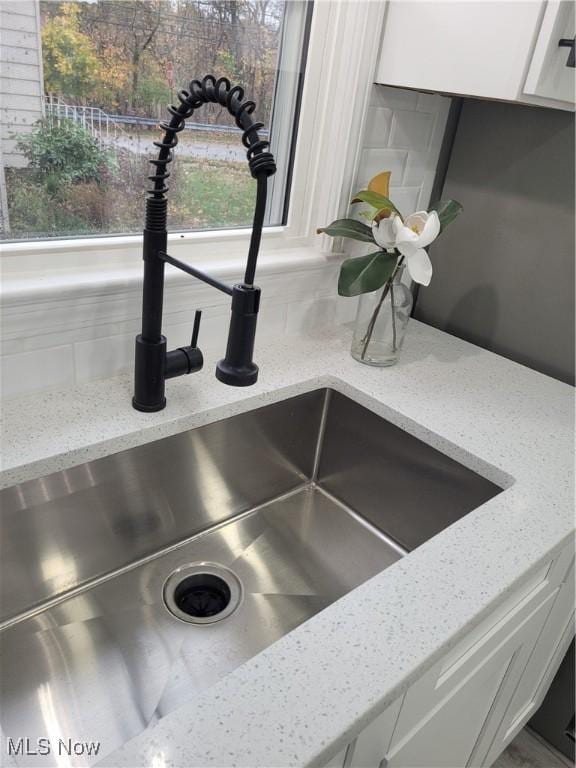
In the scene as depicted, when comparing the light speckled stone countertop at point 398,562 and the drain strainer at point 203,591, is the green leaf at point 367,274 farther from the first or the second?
the drain strainer at point 203,591

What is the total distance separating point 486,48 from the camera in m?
0.94

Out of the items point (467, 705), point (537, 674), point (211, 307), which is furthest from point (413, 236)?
point (537, 674)

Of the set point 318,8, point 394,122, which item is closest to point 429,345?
point 394,122

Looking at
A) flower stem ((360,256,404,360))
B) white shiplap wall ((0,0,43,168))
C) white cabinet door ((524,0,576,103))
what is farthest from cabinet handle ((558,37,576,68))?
white shiplap wall ((0,0,43,168))

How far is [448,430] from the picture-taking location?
1.02 m

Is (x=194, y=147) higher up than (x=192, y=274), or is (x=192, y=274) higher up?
(x=194, y=147)

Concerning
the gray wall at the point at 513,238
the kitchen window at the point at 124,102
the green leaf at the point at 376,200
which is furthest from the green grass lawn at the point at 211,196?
the gray wall at the point at 513,238

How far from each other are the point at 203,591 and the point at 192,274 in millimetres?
508

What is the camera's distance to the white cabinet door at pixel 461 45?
90 cm

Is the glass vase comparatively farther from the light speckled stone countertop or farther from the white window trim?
the white window trim

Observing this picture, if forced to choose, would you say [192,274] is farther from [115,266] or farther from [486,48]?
[486,48]

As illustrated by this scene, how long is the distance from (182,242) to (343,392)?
0.40 metres

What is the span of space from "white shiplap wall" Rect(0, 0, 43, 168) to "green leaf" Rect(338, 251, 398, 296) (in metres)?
0.55

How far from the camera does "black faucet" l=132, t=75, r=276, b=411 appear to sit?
72 centimetres
